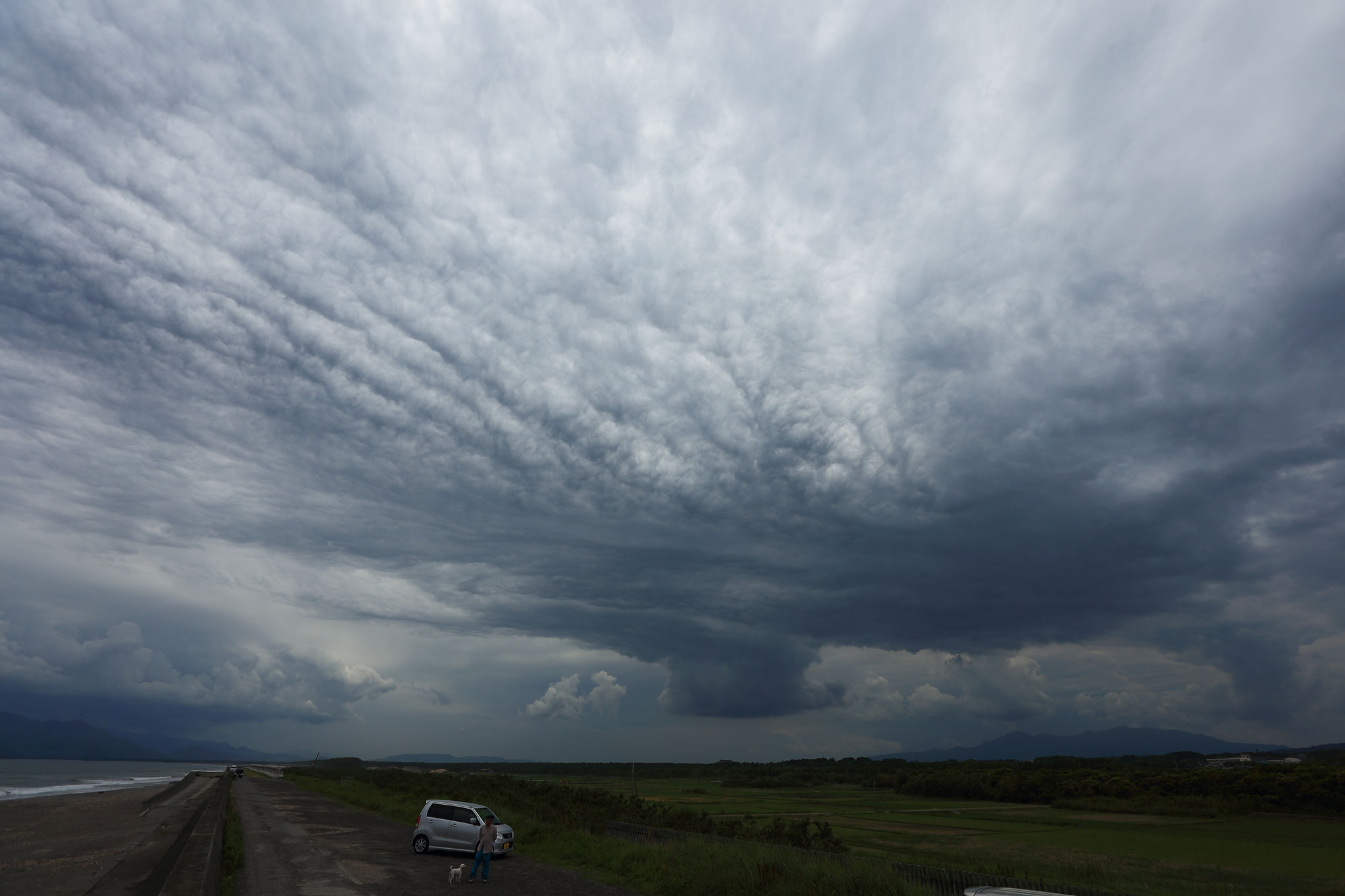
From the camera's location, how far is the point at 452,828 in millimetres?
32562

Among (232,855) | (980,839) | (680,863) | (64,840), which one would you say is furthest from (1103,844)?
(64,840)

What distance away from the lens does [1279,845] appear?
64938 mm

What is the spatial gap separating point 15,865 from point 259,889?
23.2 m

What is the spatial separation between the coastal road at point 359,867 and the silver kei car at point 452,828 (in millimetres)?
582

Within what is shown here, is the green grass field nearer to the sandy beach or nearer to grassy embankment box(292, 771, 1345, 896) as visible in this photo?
grassy embankment box(292, 771, 1345, 896)

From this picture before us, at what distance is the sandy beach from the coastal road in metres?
6.30

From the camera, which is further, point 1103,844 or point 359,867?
point 1103,844

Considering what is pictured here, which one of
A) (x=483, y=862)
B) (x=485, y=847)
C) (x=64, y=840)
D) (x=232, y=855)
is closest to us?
(x=485, y=847)

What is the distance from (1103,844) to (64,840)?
8490 cm

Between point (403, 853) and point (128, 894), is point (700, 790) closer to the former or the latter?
point (403, 853)

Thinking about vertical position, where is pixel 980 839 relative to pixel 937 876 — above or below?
below

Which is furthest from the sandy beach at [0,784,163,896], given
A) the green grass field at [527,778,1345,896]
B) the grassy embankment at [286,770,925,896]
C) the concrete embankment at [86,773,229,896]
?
the green grass field at [527,778,1345,896]

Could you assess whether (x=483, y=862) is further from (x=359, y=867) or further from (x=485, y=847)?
(x=359, y=867)

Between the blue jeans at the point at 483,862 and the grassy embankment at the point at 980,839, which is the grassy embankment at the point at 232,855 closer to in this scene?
the blue jeans at the point at 483,862
